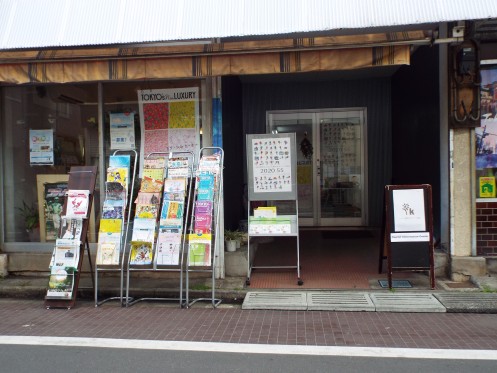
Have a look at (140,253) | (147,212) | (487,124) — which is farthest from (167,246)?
(487,124)

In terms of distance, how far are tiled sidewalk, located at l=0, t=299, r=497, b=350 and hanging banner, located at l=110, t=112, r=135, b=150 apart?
8.58ft

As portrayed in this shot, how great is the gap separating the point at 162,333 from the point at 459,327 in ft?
10.6

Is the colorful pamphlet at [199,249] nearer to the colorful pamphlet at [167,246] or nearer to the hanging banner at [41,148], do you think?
the colorful pamphlet at [167,246]

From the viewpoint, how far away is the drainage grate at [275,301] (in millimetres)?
5797

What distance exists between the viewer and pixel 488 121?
21.7 feet

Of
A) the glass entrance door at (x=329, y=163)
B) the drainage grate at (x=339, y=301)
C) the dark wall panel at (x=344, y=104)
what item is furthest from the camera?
the glass entrance door at (x=329, y=163)

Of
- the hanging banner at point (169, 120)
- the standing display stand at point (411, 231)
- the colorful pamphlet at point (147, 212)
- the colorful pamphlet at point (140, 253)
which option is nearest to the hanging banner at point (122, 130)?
the hanging banner at point (169, 120)

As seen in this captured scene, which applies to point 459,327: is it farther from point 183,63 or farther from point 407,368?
point 183,63

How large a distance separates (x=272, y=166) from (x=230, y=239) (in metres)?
1.36

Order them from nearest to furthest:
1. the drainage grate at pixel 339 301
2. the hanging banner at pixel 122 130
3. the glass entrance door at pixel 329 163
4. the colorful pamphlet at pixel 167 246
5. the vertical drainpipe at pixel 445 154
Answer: the drainage grate at pixel 339 301, the colorful pamphlet at pixel 167 246, the vertical drainpipe at pixel 445 154, the hanging banner at pixel 122 130, the glass entrance door at pixel 329 163

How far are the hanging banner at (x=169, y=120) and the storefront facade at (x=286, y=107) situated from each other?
0.39 ft

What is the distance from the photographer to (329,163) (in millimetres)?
10938

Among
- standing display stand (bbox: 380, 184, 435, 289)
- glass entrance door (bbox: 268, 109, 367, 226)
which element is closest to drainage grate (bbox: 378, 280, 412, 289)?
standing display stand (bbox: 380, 184, 435, 289)

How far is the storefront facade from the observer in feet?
19.7
